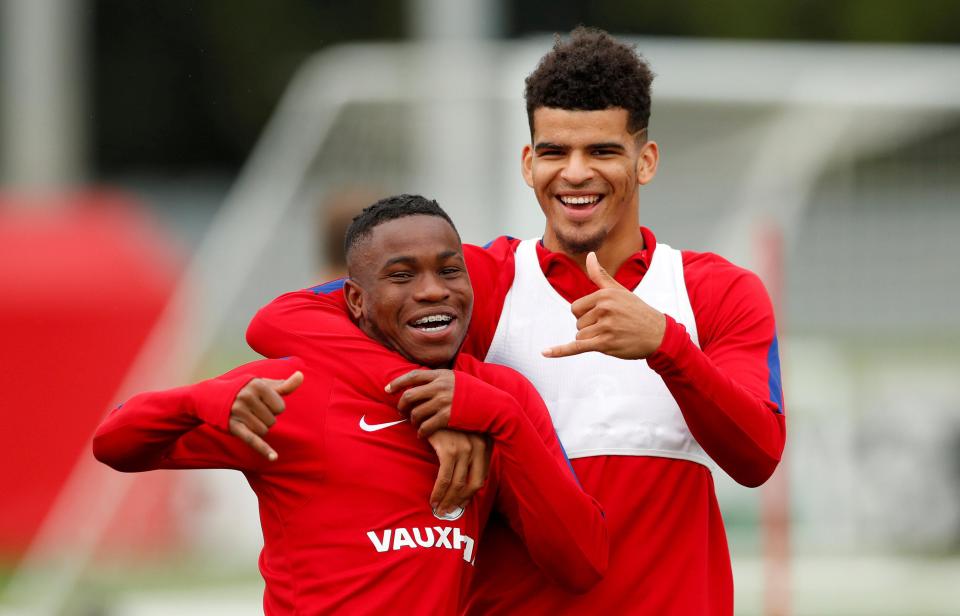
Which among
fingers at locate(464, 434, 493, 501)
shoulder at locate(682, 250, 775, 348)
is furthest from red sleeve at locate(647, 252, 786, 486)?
fingers at locate(464, 434, 493, 501)

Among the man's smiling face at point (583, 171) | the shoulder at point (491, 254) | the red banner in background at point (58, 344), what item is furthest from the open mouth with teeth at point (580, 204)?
the red banner in background at point (58, 344)

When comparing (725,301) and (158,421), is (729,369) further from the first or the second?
(158,421)

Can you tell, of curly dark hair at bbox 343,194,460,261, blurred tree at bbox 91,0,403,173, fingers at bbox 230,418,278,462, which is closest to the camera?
fingers at bbox 230,418,278,462

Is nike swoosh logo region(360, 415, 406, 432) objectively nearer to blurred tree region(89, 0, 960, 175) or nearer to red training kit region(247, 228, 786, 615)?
red training kit region(247, 228, 786, 615)

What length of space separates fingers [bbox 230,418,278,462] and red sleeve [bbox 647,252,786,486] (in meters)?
0.79

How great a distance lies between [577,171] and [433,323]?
0.49 m

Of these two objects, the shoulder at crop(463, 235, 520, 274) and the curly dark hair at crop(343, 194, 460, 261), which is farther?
the shoulder at crop(463, 235, 520, 274)

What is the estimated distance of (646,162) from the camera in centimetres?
366

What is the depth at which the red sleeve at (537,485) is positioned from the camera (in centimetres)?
316

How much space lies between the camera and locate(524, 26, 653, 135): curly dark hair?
139 inches

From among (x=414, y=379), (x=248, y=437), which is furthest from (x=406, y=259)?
(x=248, y=437)

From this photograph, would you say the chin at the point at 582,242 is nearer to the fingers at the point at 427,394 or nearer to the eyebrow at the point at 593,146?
the eyebrow at the point at 593,146

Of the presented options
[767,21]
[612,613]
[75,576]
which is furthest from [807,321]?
[767,21]

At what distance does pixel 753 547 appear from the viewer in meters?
10.6
